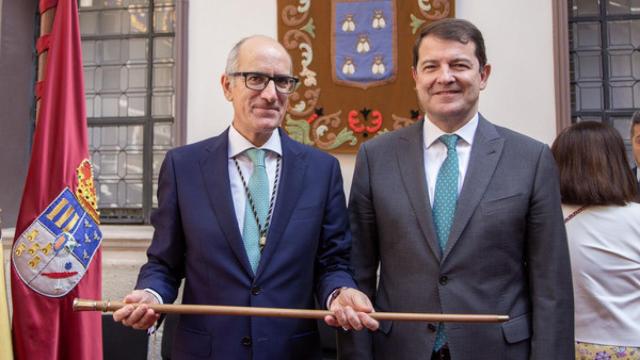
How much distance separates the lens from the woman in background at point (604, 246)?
2.02 meters

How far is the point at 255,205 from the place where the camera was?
164cm

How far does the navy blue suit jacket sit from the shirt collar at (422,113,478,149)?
0.32m

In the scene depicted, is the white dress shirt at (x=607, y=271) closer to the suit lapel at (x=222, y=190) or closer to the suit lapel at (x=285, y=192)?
the suit lapel at (x=285, y=192)

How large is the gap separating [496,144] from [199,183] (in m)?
0.89

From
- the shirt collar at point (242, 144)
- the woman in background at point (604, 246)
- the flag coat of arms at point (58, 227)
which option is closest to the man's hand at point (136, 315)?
the shirt collar at point (242, 144)

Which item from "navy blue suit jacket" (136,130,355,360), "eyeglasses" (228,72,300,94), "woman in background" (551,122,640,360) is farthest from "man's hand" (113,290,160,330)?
"woman in background" (551,122,640,360)

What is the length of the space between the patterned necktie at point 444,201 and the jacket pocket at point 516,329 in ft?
0.54

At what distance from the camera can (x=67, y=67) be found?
273 cm

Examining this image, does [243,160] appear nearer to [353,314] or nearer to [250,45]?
[250,45]

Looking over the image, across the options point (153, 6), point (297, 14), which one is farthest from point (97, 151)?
point (297, 14)

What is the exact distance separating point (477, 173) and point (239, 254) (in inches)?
28.3

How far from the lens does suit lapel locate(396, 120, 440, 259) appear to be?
1.55m

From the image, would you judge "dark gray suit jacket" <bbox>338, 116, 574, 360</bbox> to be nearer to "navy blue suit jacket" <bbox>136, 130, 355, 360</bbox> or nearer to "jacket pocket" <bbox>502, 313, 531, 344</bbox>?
"jacket pocket" <bbox>502, 313, 531, 344</bbox>

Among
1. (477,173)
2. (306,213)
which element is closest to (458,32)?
(477,173)
